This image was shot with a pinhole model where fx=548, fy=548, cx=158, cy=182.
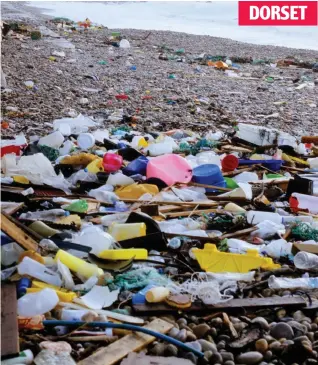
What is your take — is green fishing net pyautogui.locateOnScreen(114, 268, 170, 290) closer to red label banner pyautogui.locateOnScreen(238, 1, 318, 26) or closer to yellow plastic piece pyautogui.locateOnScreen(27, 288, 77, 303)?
yellow plastic piece pyautogui.locateOnScreen(27, 288, 77, 303)

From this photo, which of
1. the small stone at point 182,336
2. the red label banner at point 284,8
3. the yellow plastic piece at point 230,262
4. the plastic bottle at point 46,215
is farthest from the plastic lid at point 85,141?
the red label banner at point 284,8

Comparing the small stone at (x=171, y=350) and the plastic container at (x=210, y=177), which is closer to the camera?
the small stone at (x=171, y=350)

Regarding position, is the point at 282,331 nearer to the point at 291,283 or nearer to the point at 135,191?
the point at 291,283

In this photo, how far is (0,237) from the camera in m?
3.21

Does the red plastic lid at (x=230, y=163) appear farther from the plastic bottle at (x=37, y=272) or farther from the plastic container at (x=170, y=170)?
the plastic bottle at (x=37, y=272)

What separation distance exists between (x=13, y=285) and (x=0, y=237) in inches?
18.8

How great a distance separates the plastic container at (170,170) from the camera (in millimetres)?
4930

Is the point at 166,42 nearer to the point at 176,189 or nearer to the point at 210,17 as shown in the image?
the point at 176,189

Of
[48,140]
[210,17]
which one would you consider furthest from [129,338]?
[210,17]

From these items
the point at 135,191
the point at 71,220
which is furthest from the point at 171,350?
the point at 135,191

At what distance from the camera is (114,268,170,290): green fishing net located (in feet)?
9.95

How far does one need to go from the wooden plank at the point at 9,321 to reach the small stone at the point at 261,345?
1076 mm

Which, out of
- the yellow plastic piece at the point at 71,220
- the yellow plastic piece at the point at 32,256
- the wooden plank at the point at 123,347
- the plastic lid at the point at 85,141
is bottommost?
the wooden plank at the point at 123,347

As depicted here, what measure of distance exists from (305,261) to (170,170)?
186 cm
